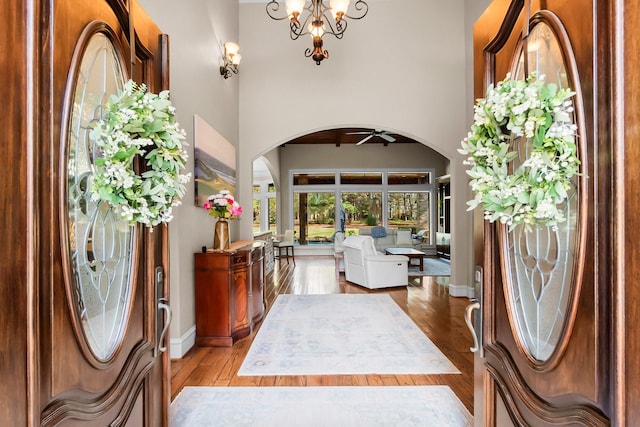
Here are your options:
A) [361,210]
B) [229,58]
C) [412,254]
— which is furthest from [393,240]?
[229,58]

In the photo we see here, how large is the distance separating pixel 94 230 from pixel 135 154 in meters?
0.29

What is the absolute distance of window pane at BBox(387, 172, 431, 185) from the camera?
36.5 feet

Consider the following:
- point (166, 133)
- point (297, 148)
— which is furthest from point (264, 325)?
point (297, 148)

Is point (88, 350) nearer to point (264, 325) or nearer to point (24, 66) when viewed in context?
point (24, 66)

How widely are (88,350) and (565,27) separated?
1.75 metres

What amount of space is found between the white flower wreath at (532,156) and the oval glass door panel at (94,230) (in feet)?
4.13

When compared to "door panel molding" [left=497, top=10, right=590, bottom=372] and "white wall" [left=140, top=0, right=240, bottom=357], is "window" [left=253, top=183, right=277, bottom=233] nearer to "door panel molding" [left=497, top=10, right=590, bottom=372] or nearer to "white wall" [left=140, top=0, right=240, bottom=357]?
"white wall" [left=140, top=0, right=240, bottom=357]

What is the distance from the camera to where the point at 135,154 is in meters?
1.12

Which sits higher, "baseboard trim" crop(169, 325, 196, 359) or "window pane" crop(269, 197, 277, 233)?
"window pane" crop(269, 197, 277, 233)

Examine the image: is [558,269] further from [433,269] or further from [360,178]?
[360,178]

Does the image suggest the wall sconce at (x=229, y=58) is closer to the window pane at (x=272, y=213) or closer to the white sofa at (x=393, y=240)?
the white sofa at (x=393, y=240)

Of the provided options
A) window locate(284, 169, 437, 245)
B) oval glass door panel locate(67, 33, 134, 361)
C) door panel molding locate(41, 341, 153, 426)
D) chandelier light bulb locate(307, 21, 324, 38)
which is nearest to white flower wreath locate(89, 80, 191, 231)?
oval glass door panel locate(67, 33, 134, 361)

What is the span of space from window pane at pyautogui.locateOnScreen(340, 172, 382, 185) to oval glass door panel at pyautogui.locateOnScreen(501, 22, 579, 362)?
389 inches

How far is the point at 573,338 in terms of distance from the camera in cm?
94
